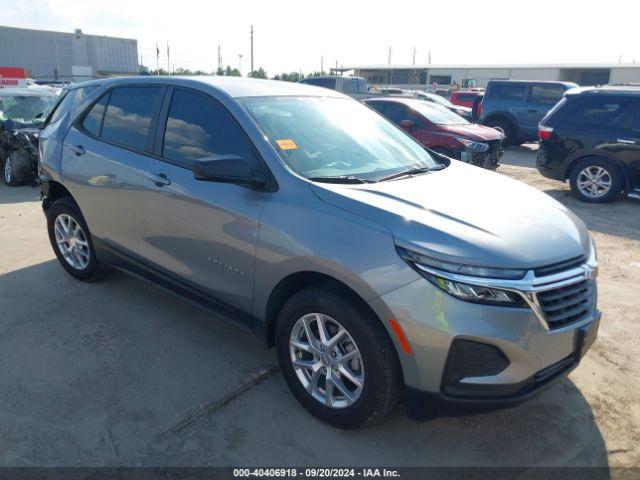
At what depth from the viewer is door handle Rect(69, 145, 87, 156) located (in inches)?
166

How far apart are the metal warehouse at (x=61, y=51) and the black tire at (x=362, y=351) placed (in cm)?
8283

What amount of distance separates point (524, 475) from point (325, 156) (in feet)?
6.77

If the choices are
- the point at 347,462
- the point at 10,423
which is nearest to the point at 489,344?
the point at 347,462

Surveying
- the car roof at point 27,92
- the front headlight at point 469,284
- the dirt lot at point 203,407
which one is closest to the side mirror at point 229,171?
the front headlight at point 469,284

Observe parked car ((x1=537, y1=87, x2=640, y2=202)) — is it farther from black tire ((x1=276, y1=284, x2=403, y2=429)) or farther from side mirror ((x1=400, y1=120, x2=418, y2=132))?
black tire ((x1=276, y1=284, x2=403, y2=429))

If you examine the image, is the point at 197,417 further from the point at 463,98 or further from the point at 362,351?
the point at 463,98

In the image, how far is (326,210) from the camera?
104 inches

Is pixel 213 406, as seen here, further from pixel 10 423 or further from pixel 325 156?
pixel 325 156

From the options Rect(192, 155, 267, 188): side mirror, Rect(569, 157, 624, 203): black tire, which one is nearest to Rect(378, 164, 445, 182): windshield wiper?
Rect(192, 155, 267, 188): side mirror

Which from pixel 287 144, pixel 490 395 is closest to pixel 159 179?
pixel 287 144

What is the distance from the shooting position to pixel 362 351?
2502 millimetres

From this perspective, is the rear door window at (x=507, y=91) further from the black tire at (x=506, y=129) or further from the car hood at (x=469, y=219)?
the car hood at (x=469, y=219)

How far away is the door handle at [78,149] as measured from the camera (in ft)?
13.8

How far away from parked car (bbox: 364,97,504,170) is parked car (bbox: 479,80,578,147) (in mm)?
5009
